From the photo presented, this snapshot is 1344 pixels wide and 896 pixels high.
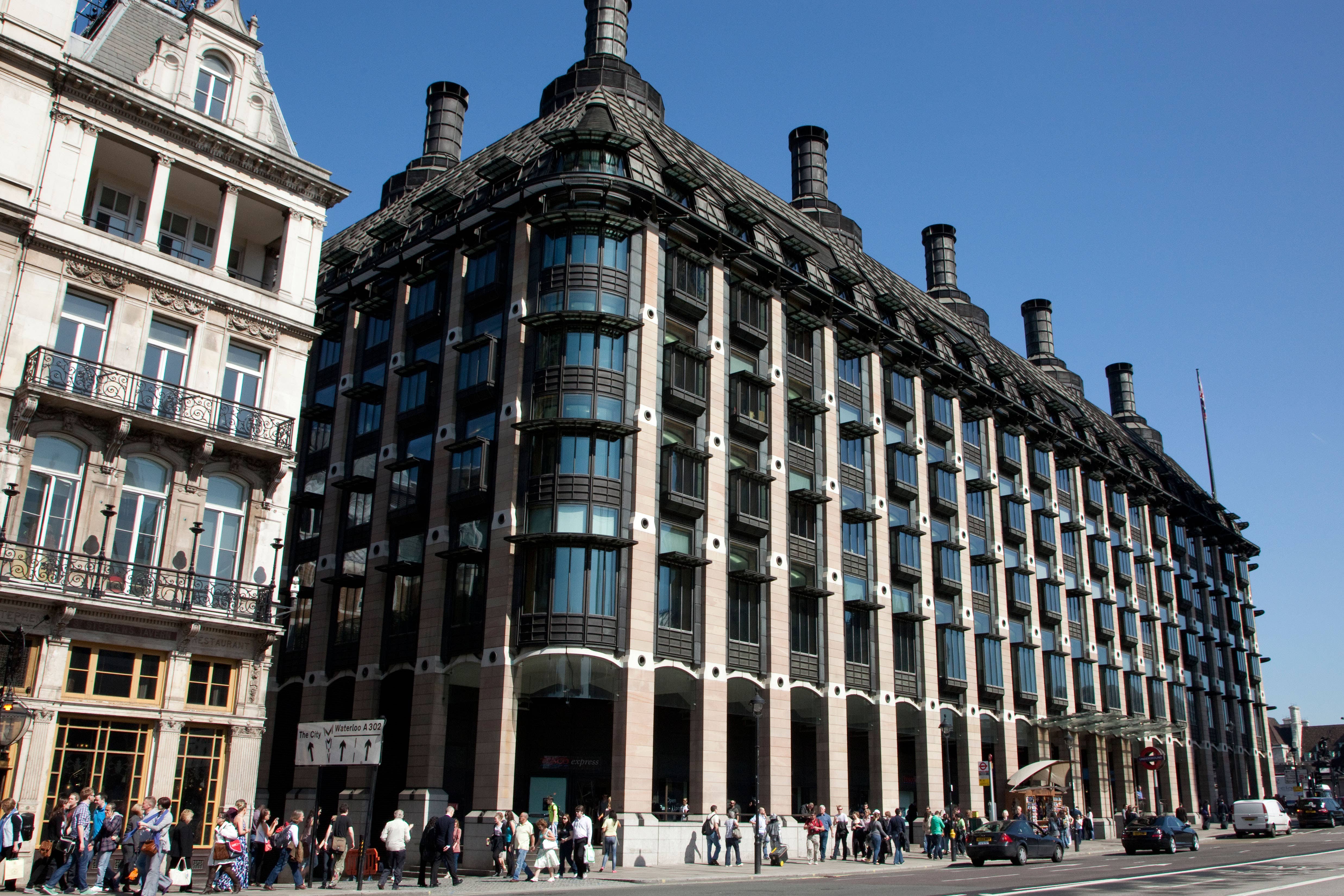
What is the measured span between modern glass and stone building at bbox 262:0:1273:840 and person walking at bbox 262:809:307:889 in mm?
11678

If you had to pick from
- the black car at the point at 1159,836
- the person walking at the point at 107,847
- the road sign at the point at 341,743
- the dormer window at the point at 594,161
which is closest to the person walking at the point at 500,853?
the road sign at the point at 341,743

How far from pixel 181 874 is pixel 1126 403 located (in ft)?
318

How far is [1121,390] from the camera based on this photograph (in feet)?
335

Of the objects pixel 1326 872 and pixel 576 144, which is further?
pixel 576 144

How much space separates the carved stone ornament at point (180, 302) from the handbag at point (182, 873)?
12806 mm

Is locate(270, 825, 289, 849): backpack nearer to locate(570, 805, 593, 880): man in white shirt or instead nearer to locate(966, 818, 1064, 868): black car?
locate(570, 805, 593, 880): man in white shirt

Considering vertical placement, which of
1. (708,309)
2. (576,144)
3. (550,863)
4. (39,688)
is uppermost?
(576,144)

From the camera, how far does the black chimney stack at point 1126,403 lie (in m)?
100

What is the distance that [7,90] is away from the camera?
24766mm

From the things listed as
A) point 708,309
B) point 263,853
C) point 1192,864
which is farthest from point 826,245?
point 263,853

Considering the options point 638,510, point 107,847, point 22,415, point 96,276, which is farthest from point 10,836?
point 638,510

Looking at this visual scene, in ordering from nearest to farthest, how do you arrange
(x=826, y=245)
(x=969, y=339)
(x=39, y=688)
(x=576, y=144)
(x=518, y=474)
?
1. (x=39, y=688)
2. (x=518, y=474)
3. (x=576, y=144)
4. (x=826, y=245)
5. (x=969, y=339)

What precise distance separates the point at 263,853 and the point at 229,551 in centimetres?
743

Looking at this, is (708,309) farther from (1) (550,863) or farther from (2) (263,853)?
(2) (263,853)
